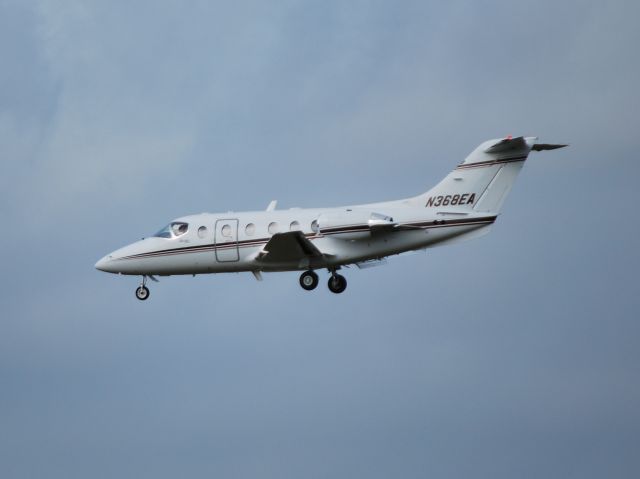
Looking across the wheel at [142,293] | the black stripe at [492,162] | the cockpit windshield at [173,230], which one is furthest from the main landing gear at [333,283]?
the wheel at [142,293]

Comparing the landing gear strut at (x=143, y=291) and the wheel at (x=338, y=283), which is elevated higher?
the wheel at (x=338, y=283)

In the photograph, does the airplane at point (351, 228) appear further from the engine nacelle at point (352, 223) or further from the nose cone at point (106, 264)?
the nose cone at point (106, 264)

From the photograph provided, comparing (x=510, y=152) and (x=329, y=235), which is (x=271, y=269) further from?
(x=510, y=152)

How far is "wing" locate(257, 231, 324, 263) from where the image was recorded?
50.3 m

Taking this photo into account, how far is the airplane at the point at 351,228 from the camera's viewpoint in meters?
50.5

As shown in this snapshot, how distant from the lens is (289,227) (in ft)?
171

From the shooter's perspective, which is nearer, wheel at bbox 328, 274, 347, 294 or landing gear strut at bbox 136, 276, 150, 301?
wheel at bbox 328, 274, 347, 294

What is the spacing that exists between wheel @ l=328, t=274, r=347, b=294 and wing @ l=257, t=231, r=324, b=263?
183cm

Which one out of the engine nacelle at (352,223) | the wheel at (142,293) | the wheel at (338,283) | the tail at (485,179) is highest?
the tail at (485,179)

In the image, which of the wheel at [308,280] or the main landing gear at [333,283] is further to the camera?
the main landing gear at [333,283]

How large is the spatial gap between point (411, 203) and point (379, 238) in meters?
1.65

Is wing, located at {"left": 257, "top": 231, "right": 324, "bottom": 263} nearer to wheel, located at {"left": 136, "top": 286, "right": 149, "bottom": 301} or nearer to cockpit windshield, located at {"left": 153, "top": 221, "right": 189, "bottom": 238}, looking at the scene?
cockpit windshield, located at {"left": 153, "top": 221, "right": 189, "bottom": 238}

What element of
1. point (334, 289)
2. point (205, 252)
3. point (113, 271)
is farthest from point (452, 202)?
point (113, 271)

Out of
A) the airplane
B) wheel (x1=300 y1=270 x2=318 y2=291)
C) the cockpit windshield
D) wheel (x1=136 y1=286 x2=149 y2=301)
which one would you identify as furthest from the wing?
wheel (x1=136 y1=286 x2=149 y2=301)
